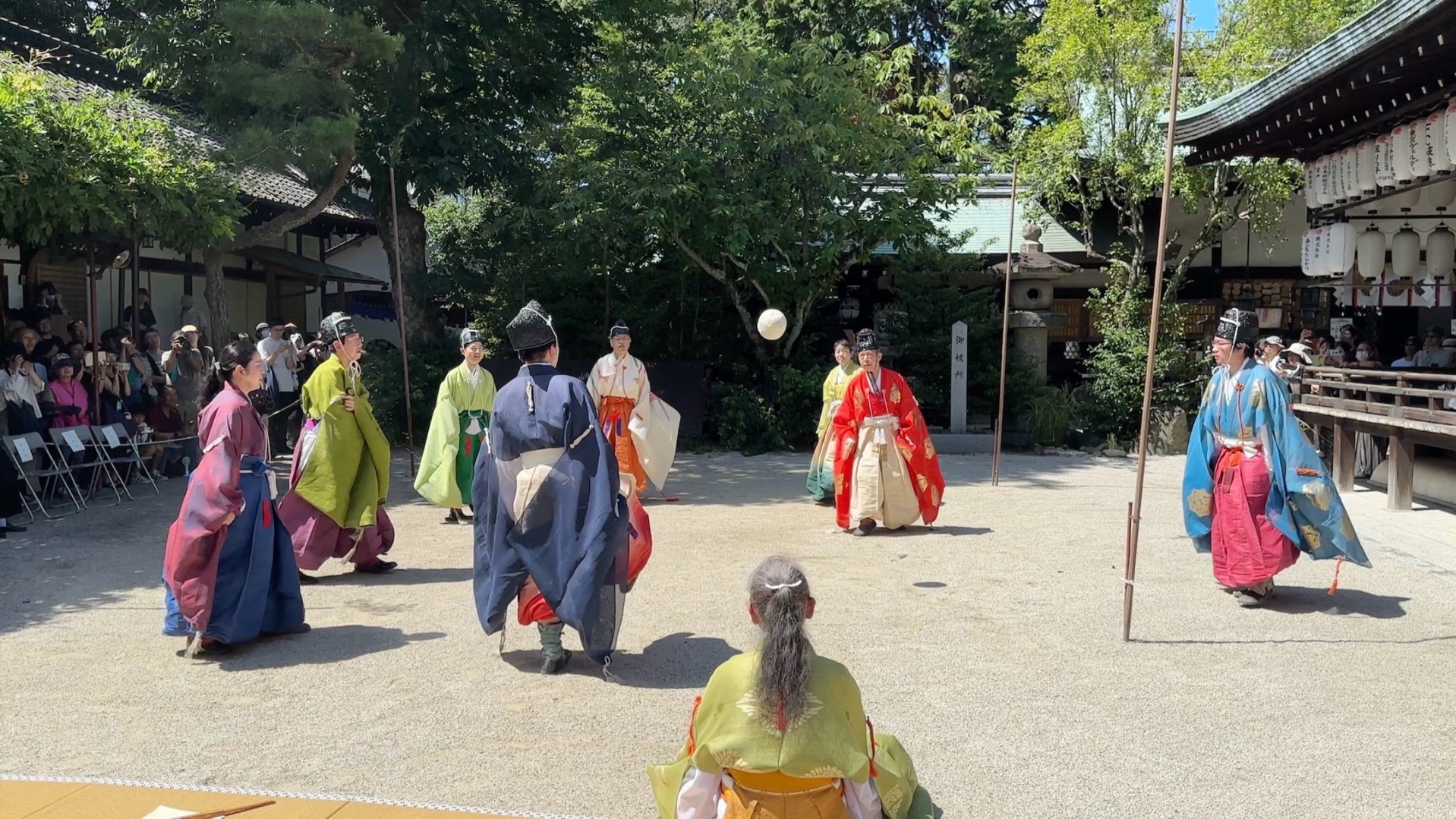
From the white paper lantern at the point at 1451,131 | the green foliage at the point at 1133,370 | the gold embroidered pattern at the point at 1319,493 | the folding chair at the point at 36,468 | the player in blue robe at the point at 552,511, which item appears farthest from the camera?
the green foliage at the point at 1133,370

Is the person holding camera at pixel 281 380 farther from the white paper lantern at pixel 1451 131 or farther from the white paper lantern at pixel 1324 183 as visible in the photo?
the white paper lantern at pixel 1451 131

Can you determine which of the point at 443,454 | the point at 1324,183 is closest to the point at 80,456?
the point at 443,454

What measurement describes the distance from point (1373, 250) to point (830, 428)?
6.62 meters

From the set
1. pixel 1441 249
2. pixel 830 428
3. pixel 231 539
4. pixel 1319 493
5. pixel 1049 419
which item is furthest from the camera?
pixel 1049 419

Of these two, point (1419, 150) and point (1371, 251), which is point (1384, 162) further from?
point (1371, 251)

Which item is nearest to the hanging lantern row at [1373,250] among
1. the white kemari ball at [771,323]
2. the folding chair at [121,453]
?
the white kemari ball at [771,323]

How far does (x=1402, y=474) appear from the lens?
10.6 meters

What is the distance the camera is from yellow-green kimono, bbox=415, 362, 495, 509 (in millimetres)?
8828

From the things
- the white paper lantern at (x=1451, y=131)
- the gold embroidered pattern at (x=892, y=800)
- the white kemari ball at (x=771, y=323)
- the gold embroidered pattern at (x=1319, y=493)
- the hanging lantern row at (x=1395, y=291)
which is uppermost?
the white paper lantern at (x=1451, y=131)

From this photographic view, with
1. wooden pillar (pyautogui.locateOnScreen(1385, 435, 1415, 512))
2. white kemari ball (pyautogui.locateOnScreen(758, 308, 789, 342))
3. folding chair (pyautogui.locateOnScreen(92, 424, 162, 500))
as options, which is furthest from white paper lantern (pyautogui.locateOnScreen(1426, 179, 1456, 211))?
folding chair (pyautogui.locateOnScreen(92, 424, 162, 500))

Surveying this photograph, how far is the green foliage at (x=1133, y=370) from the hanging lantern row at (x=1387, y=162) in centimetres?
401

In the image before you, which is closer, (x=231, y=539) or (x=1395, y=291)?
(x=231, y=539)

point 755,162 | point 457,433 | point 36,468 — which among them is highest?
point 755,162

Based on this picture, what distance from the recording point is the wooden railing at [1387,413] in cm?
1000
